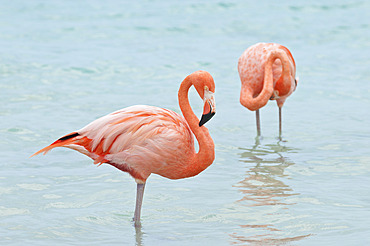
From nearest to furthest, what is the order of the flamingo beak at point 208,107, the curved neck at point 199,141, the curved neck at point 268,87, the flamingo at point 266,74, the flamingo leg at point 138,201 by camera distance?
the flamingo beak at point 208,107 → the curved neck at point 199,141 → the flamingo leg at point 138,201 → the curved neck at point 268,87 → the flamingo at point 266,74

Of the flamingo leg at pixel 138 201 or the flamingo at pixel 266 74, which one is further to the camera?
the flamingo at pixel 266 74

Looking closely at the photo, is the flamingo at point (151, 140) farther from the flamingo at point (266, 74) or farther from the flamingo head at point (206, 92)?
the flamingo at point (266, 74)

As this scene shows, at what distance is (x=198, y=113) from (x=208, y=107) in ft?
15.2

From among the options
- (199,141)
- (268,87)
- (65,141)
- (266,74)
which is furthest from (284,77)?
(65,141)

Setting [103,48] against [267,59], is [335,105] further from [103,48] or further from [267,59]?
[103,48]

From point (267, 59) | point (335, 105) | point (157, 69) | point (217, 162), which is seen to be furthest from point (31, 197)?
point (157, 69)

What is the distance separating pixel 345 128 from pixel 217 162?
2.19 meters

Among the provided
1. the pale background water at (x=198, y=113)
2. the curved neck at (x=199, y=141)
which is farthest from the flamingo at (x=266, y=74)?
the curved neck at (x=199, y=141)

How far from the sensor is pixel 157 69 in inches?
480

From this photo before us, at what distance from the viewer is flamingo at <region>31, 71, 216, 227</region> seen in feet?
15.6

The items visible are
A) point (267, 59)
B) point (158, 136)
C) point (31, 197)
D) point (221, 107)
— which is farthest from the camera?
point (221, 107)

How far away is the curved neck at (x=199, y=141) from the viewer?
4828 mm

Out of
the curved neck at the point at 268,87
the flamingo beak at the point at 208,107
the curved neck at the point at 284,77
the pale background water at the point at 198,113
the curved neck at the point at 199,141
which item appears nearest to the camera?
the flamingo beak at the point at 208,107

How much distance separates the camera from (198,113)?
9328 mm
